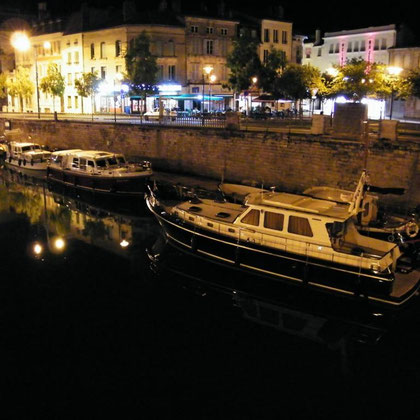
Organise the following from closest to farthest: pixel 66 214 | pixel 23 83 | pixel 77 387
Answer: pixel 77 387 → pixel 66 214 → pixel 23 83

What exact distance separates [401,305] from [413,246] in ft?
10.9

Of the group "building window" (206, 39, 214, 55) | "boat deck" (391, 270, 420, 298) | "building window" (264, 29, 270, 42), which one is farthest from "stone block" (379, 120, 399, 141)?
"building window" (264, 29, 270, 42)

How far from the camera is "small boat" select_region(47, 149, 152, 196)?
2675 centimetres

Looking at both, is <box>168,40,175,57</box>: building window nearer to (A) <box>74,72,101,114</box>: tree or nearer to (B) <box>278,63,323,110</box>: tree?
(A) <box>74,72,101,114</box>: tree

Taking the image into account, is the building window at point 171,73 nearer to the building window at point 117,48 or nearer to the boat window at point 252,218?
the building window at point 117,48

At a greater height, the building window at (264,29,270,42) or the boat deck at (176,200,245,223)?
the building window at (264,29,270,42)

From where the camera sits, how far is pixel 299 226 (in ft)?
49.5

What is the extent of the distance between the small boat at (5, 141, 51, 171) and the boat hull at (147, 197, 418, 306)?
19.6 m

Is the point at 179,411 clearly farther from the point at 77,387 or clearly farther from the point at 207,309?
the point at 207,309

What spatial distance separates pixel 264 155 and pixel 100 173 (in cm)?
863

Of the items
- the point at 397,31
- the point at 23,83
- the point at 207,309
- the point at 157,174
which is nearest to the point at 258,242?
the point at 207,309

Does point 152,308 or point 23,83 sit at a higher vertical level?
point 23,83

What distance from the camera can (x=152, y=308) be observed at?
1427 centimetres

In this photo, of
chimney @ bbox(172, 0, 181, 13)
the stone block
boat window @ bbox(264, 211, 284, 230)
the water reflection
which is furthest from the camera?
chimney @ bbox(172, 0, 181, 13)
